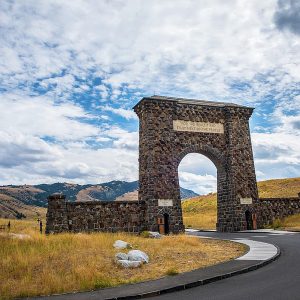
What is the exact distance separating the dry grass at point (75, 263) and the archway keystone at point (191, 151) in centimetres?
1045

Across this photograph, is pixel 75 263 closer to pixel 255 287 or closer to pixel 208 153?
pixel 255 287

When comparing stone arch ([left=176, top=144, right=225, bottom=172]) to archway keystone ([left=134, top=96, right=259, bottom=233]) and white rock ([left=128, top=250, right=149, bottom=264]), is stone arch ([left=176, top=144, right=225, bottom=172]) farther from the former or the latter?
white rock ([left=128, top=250, right=149, bottom=264])

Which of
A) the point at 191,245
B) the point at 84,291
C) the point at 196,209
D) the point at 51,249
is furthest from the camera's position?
the point at 196,209

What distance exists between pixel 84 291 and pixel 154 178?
17.8 metres

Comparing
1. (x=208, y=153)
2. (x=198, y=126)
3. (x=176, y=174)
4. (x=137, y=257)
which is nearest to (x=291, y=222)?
(x=208, y=153)

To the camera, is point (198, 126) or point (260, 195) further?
point (260, 195)

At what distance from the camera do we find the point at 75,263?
10656 mm

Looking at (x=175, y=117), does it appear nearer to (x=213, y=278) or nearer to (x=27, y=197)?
(x=213, y=278)

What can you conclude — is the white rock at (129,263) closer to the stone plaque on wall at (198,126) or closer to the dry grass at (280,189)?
the stone plaque on wall at (198,126)

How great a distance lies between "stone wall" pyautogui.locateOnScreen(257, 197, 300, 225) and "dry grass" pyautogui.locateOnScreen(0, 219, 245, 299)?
631 inches

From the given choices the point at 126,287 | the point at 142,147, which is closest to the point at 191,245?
the point at 126,287

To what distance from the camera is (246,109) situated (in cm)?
3061

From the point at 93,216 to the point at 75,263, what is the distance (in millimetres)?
13863

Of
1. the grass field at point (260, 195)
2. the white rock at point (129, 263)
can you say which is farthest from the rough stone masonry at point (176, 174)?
the grass field at point (260, 195)
